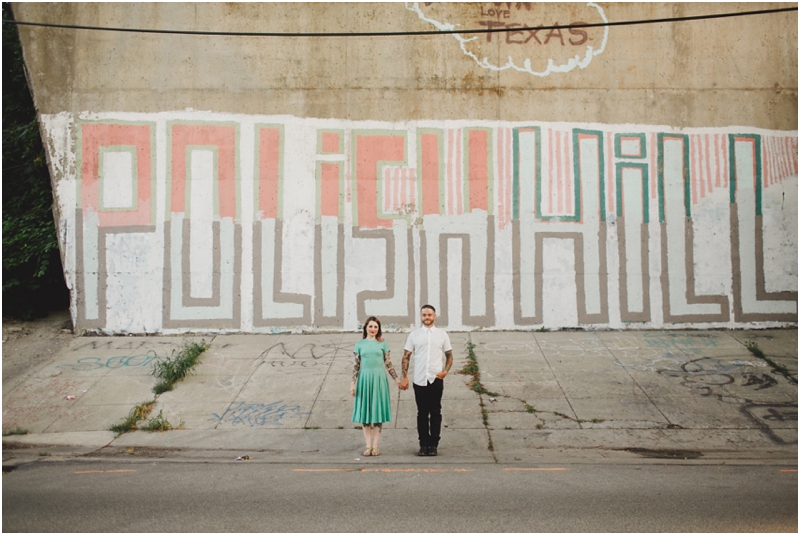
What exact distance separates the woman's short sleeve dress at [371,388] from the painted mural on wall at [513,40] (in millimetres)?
6931

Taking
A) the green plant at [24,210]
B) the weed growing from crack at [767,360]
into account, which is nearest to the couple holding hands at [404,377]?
the weed growing from crack at [767,360]

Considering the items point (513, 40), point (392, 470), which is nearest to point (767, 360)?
point (513, 40)

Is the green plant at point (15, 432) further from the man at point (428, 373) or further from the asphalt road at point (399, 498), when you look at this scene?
the man at point (428, 373)

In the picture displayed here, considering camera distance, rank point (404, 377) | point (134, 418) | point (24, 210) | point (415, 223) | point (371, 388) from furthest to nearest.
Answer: point (24, 210) → point (415, 223) → point (134, 418) → point (404, 377) → point (371, 388)

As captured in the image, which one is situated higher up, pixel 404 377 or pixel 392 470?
pixel 404 377

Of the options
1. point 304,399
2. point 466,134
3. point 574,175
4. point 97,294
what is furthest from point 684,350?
point 97,294

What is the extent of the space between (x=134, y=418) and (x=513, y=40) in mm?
8643

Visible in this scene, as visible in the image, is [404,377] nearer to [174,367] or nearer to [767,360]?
[174,367]

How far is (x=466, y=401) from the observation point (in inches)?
359

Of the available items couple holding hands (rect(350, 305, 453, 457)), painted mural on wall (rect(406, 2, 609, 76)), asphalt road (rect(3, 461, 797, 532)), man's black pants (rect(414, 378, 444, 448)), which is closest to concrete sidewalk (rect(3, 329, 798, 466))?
man's black pants (rect(414, 378, 444, 448))

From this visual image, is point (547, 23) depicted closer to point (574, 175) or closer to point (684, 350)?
point (574, 175)

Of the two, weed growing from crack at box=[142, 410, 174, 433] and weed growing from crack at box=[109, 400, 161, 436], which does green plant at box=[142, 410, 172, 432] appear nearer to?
weed growing from crack at box=[142, 410, 174, 433]

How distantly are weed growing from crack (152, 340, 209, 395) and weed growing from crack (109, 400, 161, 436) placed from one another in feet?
1.55

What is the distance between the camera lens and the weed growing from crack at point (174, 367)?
9797mm
